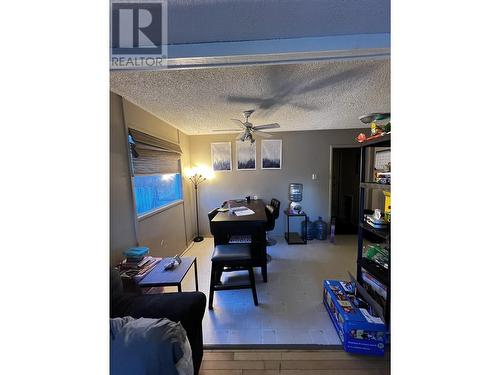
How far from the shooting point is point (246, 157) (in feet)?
13.4

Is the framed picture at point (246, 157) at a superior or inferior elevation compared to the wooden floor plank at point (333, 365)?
superior

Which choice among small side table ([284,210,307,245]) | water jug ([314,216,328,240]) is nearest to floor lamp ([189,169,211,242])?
small side table ([284,210,307,245])

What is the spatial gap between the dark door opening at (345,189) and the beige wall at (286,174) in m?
0.31

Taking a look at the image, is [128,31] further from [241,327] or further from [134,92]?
[241,327]

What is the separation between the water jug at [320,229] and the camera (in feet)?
12.7

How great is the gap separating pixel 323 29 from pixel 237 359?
244 cm

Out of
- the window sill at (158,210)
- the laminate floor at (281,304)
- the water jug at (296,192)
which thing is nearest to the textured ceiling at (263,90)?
the window sill at (158,210)

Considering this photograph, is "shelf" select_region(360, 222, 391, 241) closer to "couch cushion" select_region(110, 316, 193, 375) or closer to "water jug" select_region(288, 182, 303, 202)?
"couch cushion" select_region(110, 316, 193, 375)

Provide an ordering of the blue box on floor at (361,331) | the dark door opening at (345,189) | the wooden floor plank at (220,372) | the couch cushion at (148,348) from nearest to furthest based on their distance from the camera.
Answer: the couch cushion at (148,348) < the wooden floor plank at (220,372) < the blue box on floor at (361,331) < the dark door opening at (345,189)

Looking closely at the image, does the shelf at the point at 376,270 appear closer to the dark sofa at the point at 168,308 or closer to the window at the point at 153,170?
the dark sofa at the point at 168,308

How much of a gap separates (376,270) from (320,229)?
2.41 meters

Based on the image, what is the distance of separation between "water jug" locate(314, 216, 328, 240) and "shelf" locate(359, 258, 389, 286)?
2223mm

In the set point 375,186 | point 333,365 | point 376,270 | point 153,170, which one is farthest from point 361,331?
point 153,170
